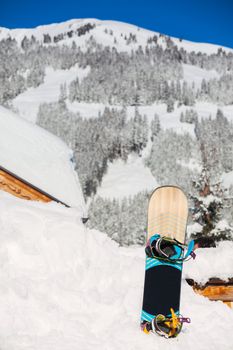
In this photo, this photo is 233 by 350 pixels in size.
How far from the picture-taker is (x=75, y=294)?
5.55 m

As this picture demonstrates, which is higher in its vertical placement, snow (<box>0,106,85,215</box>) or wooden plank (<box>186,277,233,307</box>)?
snow (<box>0,106,85,215</box>)

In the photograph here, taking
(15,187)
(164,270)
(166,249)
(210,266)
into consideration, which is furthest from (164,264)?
(15,187)

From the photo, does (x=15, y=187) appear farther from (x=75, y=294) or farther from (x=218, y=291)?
(x=218, y=291)

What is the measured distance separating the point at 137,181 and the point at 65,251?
152 m

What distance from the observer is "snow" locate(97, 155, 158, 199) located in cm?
14912

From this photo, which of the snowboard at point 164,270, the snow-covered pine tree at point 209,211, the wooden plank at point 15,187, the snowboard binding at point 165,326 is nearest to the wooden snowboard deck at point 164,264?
the snowboard at point 164,270

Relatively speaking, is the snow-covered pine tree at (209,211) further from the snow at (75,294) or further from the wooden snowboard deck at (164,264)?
the wooden snowboard deck at (164,264)

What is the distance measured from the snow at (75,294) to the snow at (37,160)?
4427 mm

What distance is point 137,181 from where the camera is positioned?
15825cm

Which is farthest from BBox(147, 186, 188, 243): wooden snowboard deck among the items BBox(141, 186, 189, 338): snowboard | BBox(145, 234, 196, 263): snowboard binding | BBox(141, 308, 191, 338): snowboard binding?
BBox(141, 308, 191, 338): snowboard binding

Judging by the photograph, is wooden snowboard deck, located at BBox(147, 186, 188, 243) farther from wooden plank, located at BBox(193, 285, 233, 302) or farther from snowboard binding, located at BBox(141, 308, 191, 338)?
wooden plank, located at BBox(193, 285, 233, 302)

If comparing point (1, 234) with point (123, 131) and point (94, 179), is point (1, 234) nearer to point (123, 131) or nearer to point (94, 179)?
point (94, 179)

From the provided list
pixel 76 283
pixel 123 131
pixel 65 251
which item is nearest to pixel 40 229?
pixel 65 251

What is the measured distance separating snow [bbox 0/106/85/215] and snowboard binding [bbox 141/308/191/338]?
6.95 m
